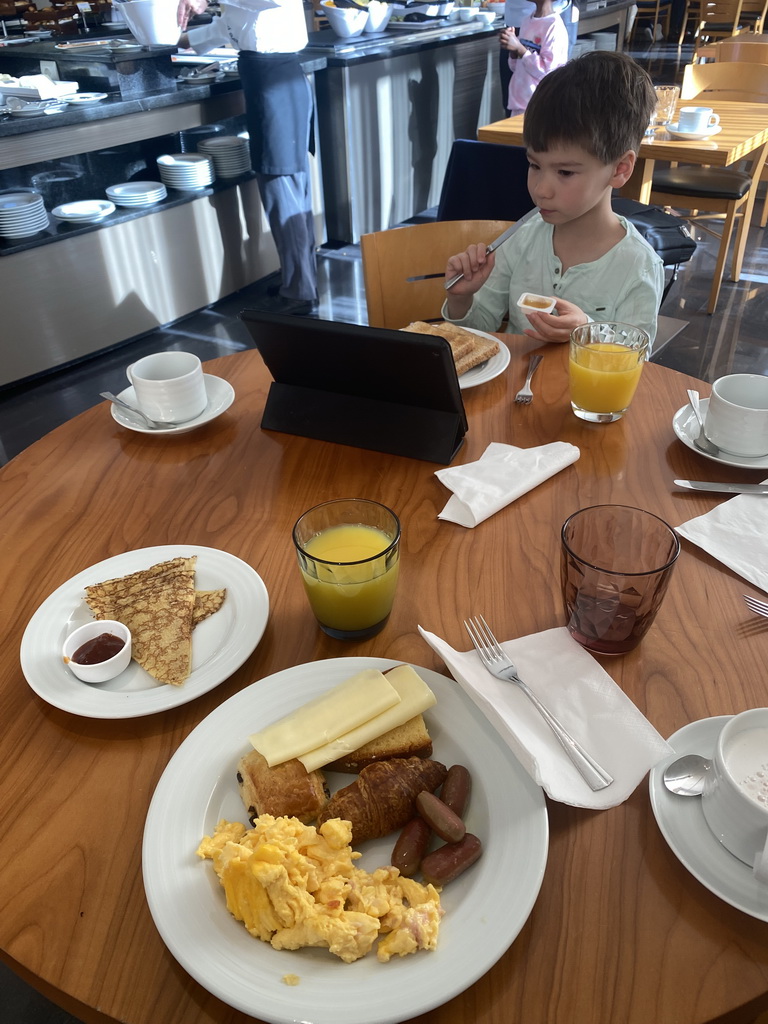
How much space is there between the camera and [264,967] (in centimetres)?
56

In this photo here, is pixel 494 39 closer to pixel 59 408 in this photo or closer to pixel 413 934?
pixel 59 408

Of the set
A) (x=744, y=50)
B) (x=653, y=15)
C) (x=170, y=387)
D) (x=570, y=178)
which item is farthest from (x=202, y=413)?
(x=653, y=15)

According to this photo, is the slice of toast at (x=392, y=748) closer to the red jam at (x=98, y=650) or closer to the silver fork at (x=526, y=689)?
the silver fork at (x=526, y=689)

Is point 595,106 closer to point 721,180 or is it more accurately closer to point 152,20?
point 721,180

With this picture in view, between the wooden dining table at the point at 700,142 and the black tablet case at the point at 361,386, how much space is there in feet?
7.89

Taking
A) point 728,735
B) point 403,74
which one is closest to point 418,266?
point 728,735

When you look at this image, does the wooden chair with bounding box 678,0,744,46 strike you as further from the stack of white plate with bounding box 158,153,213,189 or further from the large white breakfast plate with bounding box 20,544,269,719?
the large white breakfast plate with bounding box 20,544,269,719

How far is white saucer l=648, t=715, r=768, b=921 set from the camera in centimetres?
60

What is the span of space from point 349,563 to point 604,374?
657 mm

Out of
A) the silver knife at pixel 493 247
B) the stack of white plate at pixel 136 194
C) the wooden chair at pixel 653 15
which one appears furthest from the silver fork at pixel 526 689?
the wooden chair at pixel 653 15

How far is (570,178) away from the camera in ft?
5.24

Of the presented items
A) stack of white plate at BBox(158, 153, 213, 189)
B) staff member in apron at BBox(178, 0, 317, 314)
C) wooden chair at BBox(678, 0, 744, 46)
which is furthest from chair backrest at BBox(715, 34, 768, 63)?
wooden chair at BBox(678, 0, 744, 46)

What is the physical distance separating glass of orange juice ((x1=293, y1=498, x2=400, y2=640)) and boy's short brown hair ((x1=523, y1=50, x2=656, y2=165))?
1.12 m

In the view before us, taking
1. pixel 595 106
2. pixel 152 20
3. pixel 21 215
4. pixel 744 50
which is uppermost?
pixel 152 20
